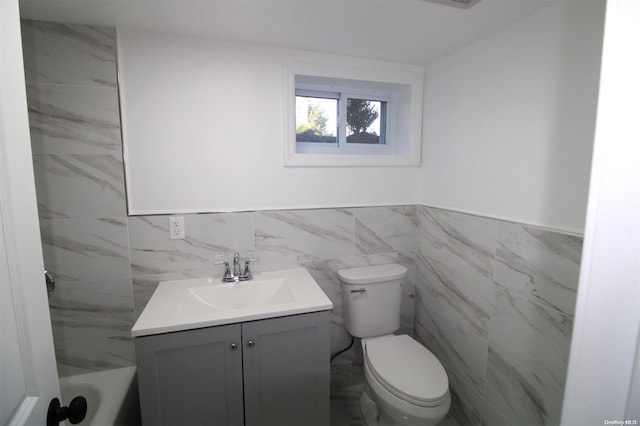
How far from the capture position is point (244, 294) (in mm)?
1559

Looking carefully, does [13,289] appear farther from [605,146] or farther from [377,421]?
[377,421]

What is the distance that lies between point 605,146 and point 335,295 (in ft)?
5.14

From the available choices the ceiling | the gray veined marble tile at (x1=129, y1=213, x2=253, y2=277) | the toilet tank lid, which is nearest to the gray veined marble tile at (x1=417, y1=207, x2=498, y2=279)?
the toilet tank lid

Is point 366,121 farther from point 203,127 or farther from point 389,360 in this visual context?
point 389,360

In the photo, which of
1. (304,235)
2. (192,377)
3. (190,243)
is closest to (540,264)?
(304,235)

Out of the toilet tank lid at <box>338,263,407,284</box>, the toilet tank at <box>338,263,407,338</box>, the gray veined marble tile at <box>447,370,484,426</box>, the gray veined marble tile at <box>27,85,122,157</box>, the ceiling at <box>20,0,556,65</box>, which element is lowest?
the gray veined marble tile at <box>447,370,484,426</box>

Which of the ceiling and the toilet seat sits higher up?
the ceiling

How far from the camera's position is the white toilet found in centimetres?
125

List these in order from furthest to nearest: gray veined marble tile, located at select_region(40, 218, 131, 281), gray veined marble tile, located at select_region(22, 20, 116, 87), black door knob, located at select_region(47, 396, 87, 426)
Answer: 1. gray veined marble tile, located at select_region(40, 218, 131, 281)
2. gray veined marble tile, located at select_region(22, 20, 116, 87)
3. black door knob, located at select_region(47, 396, 87, 426)

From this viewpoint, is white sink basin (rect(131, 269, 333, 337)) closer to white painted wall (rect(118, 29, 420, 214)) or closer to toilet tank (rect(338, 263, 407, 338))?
toilet tank (rect(338, 263, 407, 338))

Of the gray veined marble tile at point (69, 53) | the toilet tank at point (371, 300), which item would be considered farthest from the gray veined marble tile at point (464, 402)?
the gray veined marble tile at point (69, 53)

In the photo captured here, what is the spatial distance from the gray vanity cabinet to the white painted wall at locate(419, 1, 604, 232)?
1.10 m

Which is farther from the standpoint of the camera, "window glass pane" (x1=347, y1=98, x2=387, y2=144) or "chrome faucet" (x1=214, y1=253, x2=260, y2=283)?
"window glass pane" (x1=347, y1=98, x2=387, y2=144)

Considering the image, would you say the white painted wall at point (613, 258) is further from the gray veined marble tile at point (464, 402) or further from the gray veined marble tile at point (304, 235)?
the gray veined marble tile at point (304, 235)
